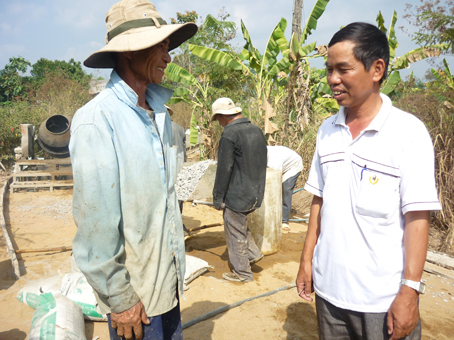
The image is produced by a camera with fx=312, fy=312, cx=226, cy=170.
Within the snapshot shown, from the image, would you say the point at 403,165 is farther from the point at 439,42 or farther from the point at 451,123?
the point at 439,42

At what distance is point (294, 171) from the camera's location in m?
5.88

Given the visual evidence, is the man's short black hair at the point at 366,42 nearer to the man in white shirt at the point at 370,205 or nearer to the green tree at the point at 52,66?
the man in white shirt at the point at 370,205

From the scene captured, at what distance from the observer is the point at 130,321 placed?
1381 mm

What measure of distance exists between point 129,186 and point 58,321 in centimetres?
191

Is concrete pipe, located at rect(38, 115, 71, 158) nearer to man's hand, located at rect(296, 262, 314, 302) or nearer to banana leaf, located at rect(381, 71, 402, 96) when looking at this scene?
A: banana leaf, located at rect(381, 71, 402, 96)

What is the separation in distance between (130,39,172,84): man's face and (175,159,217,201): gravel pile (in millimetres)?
2962

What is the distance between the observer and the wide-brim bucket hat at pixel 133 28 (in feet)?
4.59

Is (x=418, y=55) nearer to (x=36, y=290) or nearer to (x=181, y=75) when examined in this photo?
(x=181, y=75)

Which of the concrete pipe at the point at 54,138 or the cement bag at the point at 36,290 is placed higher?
the concrete pipe at the point at 54,138

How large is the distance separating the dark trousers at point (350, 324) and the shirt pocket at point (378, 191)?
494 mm

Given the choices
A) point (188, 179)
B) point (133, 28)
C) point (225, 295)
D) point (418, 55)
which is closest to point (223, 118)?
point (188, 179)

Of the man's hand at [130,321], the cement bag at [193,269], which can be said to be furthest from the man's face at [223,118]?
the man's hand at [130,321]

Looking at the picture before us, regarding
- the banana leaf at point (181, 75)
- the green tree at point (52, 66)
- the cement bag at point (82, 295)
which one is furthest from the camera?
the green tree at point (52, 66)

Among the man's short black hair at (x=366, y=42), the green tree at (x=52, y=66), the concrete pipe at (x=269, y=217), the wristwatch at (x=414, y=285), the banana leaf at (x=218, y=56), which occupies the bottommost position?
the concrete pipe at (x=269, y=217)
